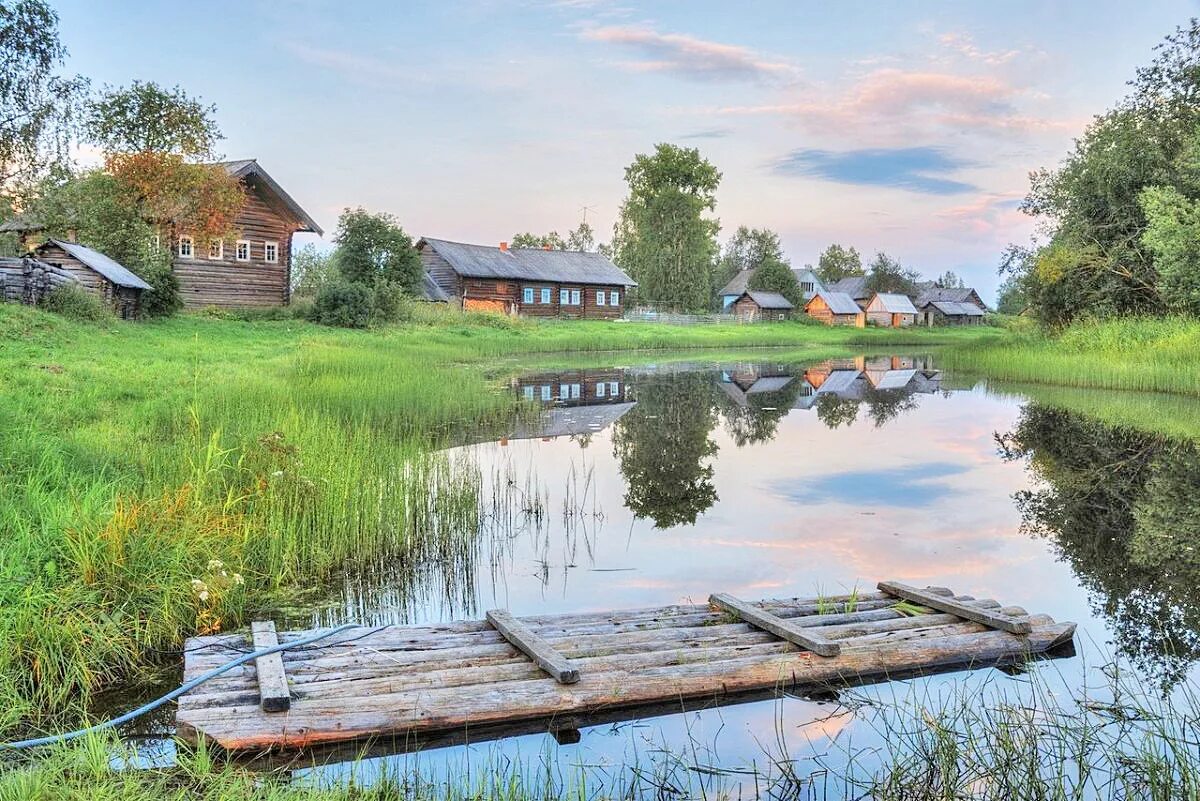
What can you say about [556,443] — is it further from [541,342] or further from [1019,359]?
[541,342]

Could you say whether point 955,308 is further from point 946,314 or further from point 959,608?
point 959,608

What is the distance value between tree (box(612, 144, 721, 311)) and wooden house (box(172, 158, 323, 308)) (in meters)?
35.6

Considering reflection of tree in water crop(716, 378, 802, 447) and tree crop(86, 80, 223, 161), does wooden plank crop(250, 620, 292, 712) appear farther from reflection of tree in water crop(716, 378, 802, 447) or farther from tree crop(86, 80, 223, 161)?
tree crop(86, 80, 223, 161)

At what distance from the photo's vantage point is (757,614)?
6.23 metres

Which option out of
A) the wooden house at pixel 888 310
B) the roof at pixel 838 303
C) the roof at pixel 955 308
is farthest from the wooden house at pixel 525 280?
the roof at pixel 955 308

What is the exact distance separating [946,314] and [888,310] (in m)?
11.4

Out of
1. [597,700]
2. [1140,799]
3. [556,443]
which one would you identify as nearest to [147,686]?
[597,700]

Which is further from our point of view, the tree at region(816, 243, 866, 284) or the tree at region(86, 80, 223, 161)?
the tree at region(816, 243, 866, 284)

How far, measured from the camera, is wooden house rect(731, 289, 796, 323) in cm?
8206

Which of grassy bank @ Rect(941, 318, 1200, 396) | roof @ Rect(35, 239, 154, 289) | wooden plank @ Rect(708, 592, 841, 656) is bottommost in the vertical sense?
wooden plank @ Rect(708, 592, 841, 656)

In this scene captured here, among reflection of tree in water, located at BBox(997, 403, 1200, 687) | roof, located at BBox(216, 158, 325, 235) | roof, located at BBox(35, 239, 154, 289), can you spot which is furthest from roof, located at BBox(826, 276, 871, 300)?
reflection of tree in water, located at BBox(997, 403, 1200, 687)

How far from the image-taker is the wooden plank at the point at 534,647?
5.09 metres

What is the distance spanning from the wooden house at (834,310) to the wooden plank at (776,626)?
84740 mm

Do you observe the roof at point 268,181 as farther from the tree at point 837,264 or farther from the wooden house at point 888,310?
the tree at point 837,264
